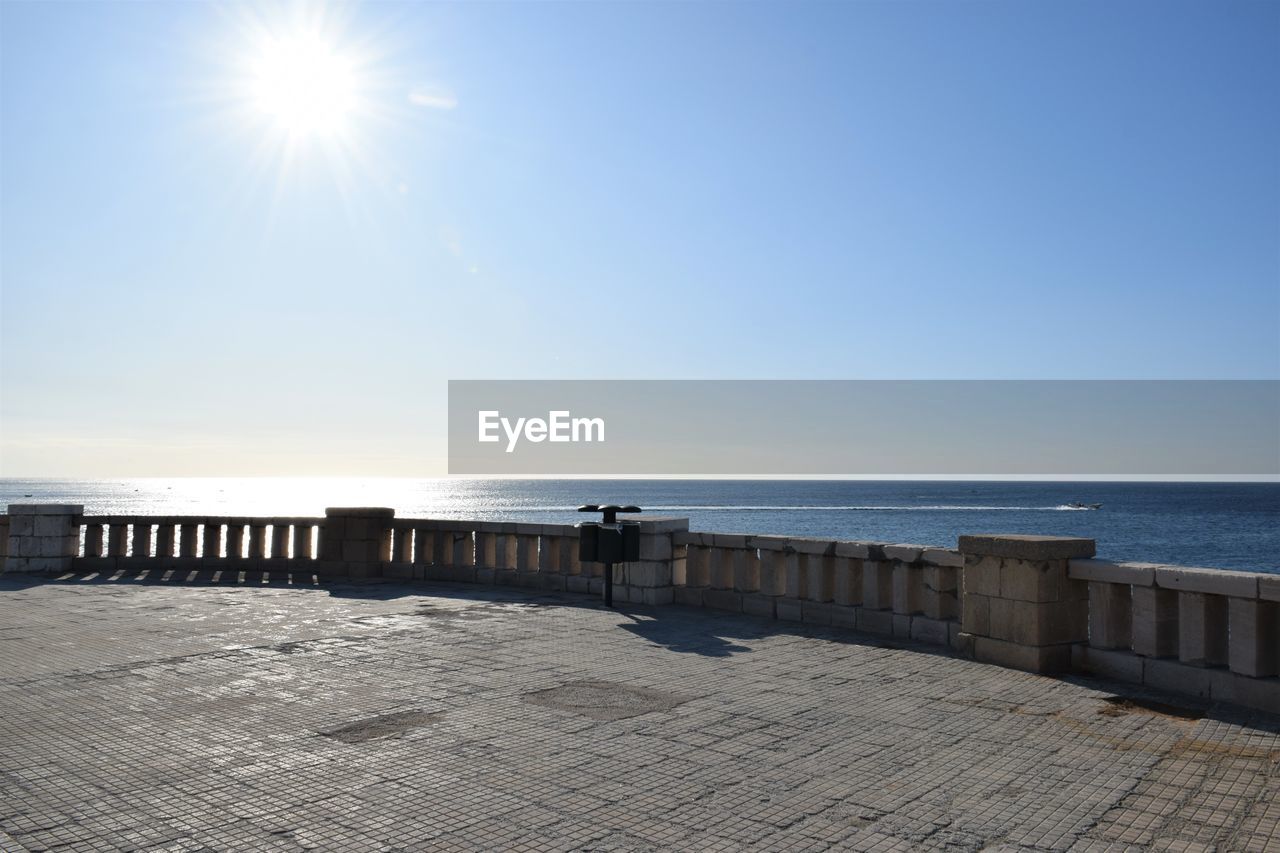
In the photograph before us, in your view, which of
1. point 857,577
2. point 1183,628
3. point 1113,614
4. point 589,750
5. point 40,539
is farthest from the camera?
point 40,539

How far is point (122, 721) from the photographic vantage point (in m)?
6.23

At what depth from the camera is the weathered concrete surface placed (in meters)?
4.41

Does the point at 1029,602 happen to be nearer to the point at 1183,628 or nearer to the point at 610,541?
the point at 1183,628

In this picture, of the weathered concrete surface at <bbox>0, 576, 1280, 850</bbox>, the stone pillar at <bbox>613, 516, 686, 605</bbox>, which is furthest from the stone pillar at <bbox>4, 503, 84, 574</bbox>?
the stone pillar at <bbox>613, 516, 686, 605</bbox>

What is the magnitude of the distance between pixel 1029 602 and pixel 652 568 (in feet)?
17.2

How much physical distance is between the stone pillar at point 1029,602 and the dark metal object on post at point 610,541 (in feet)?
14.6

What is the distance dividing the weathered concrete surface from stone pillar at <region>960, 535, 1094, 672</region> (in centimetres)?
34

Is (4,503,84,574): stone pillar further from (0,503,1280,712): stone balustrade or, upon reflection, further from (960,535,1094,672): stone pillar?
(960,535,1094,672): stone pillar

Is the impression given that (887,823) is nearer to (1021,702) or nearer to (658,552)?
(1021,702)

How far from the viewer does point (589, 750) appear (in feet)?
18.6

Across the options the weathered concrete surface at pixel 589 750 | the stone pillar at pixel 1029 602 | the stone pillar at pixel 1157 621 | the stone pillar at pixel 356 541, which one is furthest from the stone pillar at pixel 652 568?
the stone pillar at pixel 1157 621

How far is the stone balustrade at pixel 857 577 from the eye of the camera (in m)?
7.30

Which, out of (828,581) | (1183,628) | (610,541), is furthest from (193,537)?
(1183,628)

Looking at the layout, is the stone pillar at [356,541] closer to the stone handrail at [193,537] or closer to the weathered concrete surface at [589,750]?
the stone handrail at [193,537]
